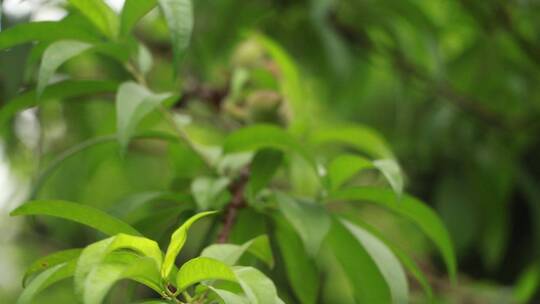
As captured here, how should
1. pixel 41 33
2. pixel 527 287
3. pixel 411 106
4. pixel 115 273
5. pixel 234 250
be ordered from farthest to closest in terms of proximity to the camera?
pixel 411 106
pixel 527 287
pixel 41 33
pixel 234 250
pixel 115 273

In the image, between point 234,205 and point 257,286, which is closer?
point 257,286

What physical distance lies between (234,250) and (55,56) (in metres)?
0.21

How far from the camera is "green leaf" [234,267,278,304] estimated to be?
0.46m

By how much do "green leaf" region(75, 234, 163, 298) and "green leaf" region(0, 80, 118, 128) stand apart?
26cm

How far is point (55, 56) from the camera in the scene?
1.99 ft

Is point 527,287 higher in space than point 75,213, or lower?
Result: lower

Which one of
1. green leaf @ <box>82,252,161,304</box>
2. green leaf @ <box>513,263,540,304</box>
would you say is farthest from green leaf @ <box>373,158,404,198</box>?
green leaf @ <box>513,263,540,304</box>

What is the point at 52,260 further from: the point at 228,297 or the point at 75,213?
the point at 228,297

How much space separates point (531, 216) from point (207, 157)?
101 centimetres

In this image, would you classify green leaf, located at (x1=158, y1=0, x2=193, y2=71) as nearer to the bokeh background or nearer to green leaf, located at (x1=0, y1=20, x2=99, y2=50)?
green leaf, located at (x1=0, y1=20, x2=99, y2=50)

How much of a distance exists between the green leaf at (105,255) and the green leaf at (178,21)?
0.17 meters

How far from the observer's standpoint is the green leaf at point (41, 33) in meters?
0.66

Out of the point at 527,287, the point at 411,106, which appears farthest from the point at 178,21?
the point at 411,106

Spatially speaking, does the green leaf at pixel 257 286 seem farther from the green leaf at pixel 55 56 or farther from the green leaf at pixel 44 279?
the green leaf at pixel 55 56
